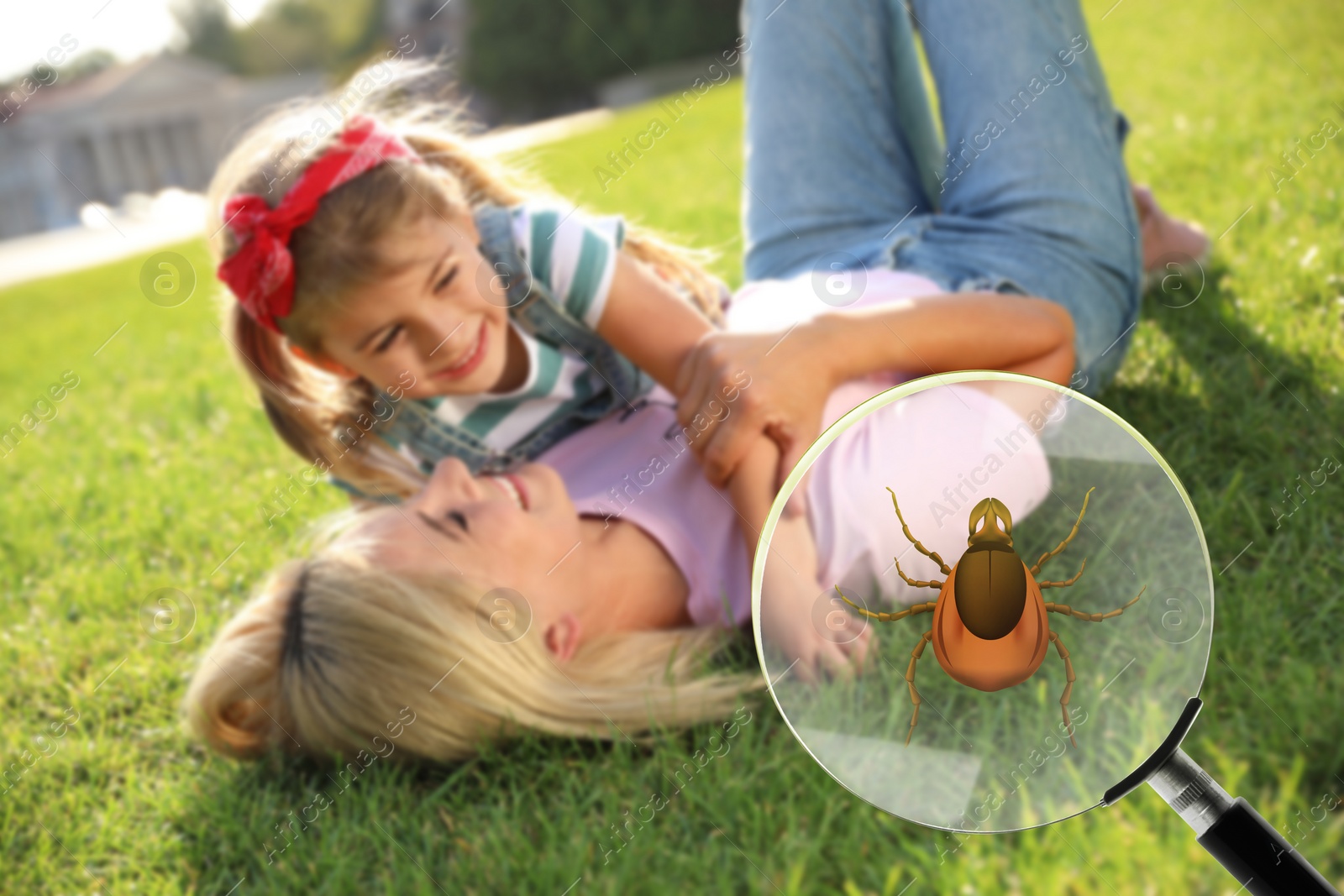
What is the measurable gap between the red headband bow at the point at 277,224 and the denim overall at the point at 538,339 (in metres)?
0.34

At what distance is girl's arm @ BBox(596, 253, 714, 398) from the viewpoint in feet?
7.93

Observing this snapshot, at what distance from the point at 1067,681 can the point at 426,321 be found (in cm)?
165

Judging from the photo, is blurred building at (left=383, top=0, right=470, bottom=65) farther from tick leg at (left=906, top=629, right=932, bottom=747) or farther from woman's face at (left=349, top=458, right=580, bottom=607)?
tick leg at (left=906, top=629, right=932, bottom=747)

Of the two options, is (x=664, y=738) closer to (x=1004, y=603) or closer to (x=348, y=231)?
(x=1004, y=603)

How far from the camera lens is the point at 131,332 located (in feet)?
26.7

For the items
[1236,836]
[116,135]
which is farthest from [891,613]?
[116,135]

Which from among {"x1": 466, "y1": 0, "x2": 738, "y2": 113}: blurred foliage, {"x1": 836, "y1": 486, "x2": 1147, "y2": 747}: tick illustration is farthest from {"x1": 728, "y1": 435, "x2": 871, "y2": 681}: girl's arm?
{"x1": 466, "y1": 0, "x2": 738, "y2": 113}: blurred foliage

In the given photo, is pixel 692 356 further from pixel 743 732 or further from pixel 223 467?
pixel 223 467

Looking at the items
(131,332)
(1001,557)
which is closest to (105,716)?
(1001,557)

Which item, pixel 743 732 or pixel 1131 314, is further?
pixel 1131 314

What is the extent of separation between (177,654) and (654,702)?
1422 millimetres

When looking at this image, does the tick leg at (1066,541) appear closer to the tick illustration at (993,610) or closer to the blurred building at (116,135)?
the tick illustration at (993,610)

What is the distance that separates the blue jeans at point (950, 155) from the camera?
2666 mm

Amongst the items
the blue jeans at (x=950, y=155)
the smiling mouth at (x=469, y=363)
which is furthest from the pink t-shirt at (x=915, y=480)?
the blue jeans at (x=950, y=155)
